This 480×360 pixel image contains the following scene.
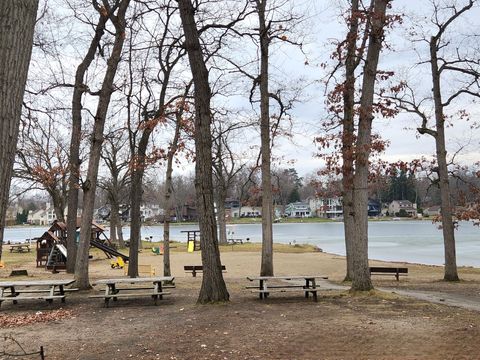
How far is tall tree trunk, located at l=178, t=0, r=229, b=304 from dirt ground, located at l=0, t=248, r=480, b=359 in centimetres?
43

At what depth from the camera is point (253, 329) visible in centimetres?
746

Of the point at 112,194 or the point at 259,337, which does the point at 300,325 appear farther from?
the point at 112,194

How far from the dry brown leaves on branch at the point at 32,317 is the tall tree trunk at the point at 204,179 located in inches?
101

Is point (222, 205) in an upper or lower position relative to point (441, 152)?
lower

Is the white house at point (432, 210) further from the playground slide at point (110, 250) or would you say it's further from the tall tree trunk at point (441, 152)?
the tall tree trunk at point (441, 152)

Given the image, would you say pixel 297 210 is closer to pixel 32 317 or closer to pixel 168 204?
pixel 168 204

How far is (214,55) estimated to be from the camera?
50.4 feet

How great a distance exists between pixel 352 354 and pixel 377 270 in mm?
11961

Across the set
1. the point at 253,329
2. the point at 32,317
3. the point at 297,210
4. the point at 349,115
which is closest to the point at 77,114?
the point at 349,115

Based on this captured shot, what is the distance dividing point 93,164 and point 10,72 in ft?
34.4

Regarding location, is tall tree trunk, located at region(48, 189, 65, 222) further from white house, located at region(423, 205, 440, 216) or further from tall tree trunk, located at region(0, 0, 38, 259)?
white house, located at region(423, 205, 440, 216)

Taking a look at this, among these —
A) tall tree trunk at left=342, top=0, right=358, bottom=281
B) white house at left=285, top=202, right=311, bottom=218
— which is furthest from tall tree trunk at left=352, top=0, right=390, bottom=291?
white house at left=285, top=202, right=311, bottom=218

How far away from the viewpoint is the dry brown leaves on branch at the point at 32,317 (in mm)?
8602

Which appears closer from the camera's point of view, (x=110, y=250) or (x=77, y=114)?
(x=77, y=114)
